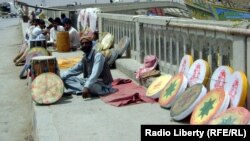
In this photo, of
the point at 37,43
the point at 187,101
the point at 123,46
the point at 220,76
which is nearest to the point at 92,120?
the point at 187,101

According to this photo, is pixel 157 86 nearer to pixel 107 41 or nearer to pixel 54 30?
pixel 107 41

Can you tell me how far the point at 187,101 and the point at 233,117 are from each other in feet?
3.90

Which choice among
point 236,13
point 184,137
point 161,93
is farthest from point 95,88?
point 236,13

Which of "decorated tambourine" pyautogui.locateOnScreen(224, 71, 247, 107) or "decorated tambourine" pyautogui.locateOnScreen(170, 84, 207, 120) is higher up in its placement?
"decorated tambourine" pyautogui.locateOnScreen(224, 71, 247, 107)

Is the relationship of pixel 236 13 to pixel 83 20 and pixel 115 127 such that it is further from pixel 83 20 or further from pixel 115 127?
pixel 115 127

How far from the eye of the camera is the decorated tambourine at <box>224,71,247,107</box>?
4926 mm

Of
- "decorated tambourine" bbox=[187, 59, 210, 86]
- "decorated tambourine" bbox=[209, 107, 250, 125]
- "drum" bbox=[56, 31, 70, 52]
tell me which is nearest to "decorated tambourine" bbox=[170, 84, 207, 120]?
"decorated tambourine" bbox=[187, 59, 210, 86]

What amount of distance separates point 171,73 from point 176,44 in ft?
1.88

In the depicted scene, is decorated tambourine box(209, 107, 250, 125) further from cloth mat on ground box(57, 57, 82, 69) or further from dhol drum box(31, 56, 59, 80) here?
cloth mat on ground box(57, 57, 82, 69)

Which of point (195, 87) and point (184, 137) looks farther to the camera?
point (195, 87)

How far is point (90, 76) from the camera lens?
7332 mm

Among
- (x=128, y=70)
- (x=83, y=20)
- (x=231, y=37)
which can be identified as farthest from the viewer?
(x=83, y=20)

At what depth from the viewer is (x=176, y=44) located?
296 inches

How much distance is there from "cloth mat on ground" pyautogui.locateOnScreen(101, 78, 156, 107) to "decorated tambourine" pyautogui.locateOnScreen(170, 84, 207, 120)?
44.5 inches
